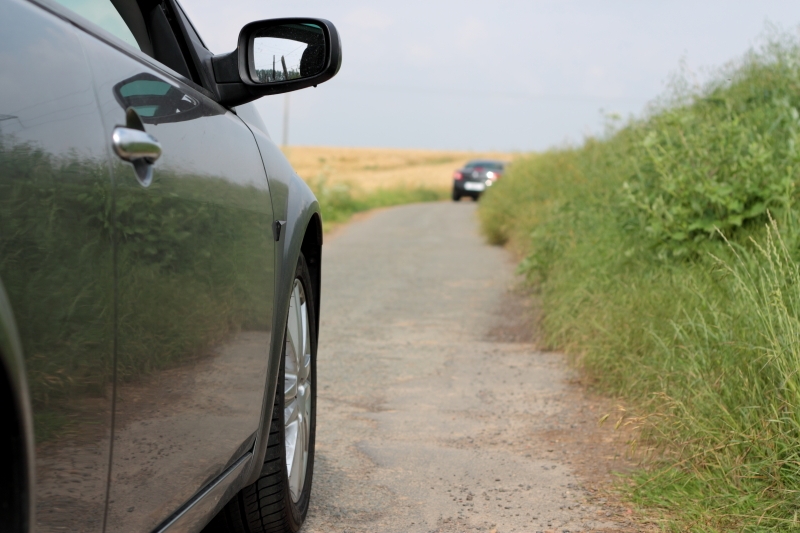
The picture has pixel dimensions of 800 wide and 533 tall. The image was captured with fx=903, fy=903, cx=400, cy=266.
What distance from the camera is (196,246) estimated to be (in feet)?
6.40

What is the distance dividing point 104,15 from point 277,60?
0.53 m

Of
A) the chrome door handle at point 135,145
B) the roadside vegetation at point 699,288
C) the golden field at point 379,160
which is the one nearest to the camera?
the chrome door handle at point 135,145

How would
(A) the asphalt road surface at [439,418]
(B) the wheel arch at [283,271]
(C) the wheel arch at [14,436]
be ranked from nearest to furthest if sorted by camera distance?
(C) the wheel arch at [14,436] < (B) the wheel arch at [283,271] < (A) the asphalt road surface at [439,418]

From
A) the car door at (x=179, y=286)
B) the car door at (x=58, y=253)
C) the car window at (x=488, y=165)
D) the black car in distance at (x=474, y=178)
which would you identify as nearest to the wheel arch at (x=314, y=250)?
the car door at (x=179, y=286)

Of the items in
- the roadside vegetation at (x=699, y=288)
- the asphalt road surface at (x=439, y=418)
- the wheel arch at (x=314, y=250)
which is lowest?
the asphalt road surface at (x=439, y=418)

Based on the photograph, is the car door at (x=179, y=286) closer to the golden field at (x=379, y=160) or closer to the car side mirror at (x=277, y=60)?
the car side mirror at (x=277, y=60)

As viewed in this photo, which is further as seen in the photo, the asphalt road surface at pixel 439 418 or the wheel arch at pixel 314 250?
the asphalt road surface at pixel 439 418

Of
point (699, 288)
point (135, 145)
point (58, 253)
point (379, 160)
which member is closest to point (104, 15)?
point (135, 145)

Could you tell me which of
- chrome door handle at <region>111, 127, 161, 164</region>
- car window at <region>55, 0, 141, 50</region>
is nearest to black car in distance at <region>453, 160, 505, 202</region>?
car window at <region>55, 0, 141, 50</region>

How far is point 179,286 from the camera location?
1.85 m

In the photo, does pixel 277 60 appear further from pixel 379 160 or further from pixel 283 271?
pixel 379 160

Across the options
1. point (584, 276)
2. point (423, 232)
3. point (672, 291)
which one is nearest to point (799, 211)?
point (672, 291)

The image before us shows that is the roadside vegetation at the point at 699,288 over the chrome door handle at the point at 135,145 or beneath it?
beneath

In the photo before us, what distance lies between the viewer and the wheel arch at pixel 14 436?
3.83ft
